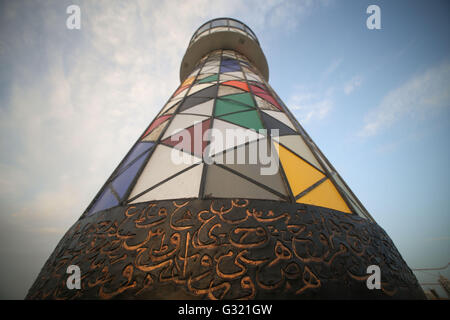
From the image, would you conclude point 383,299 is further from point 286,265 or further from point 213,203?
point 213,203

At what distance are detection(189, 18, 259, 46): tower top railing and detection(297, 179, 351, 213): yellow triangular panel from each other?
21.1ft

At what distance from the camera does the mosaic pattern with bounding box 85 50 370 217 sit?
1631 mm

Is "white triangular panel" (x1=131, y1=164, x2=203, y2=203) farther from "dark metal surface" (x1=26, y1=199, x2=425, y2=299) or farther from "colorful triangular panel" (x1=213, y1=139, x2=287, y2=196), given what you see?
"colorful triangular panel" (x1=213, y1=139, x2=287, y2=196)

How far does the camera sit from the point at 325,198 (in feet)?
5.60

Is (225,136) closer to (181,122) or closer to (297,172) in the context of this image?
(181,122)

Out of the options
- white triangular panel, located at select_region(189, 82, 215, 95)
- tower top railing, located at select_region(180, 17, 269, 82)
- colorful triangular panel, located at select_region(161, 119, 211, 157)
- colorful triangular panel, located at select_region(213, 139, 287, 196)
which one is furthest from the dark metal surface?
tower top railing, located at select_region(180, 17, 269, 82)

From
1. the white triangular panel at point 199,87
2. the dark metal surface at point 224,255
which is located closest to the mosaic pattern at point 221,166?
the dark metal surface at point 224,255

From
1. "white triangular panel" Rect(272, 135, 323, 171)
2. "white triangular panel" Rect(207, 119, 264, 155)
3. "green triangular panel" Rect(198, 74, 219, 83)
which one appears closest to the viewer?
"white triangular panel" Rect(207, 119, 264, 155)

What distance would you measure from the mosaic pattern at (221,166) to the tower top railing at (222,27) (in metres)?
4.54

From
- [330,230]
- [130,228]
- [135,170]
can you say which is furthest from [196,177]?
[330,230]

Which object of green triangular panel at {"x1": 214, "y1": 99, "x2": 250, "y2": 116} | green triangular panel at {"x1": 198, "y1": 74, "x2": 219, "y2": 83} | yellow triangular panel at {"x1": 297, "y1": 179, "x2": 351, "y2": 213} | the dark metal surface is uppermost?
green triangular panel at {"x1": 198, "y1": 74, "x2": 219, "y2": 83}

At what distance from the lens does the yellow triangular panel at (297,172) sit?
1721 mm

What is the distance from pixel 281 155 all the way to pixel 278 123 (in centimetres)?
75

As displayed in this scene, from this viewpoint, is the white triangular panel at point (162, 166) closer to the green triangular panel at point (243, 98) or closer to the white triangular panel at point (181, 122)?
the white triangular panel at point (181, 122)
